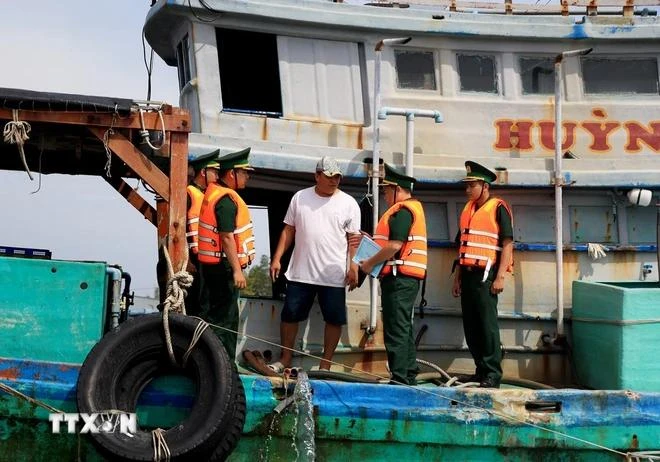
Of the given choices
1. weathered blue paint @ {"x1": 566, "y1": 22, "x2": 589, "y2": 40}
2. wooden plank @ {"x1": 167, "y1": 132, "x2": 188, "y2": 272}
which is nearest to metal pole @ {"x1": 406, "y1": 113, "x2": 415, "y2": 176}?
weathered blue paint @ {"x1": 566, "y1": 22, "x2": 589, "y2": 40}

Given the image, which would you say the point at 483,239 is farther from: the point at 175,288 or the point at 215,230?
the point at 175,288

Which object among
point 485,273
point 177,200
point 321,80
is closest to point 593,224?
point 485,273

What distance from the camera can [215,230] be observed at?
677cm

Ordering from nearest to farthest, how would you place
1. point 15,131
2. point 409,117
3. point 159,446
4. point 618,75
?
1. point 159,446
2. point 15,131
3. point 409,117
4. point 618,75

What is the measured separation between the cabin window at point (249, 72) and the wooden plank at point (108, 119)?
152cm

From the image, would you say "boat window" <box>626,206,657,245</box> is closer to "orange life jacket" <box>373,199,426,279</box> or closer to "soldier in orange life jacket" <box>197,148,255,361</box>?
"orange life jacket" <box>373,199,426,279</box>

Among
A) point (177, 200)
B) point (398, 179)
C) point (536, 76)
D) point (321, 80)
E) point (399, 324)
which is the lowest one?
point (399, 324)

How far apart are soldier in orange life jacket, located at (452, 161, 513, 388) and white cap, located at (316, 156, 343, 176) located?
42.7 inches

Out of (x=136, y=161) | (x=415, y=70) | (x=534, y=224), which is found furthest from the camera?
(x=415, y=70)

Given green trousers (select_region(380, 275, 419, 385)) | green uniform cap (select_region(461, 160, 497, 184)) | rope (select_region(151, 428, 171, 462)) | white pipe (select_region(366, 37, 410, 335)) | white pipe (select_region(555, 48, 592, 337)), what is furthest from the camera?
white pipe (select_region(555, 48, 592, 337))

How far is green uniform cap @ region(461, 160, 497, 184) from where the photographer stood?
7.12 meters

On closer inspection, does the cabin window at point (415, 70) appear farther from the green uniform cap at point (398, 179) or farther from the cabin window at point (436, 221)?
the green uniform cap at point (398, 179)

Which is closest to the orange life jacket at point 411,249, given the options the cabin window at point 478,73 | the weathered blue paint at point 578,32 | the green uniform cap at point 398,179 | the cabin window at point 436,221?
the green uniform cap at point 398,179

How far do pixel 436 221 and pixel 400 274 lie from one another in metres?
1.14
